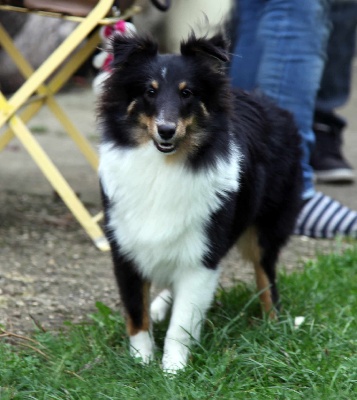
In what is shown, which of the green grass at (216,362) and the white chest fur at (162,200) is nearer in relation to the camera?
the green grass at (216,362)

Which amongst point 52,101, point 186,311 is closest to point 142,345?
point 186,311

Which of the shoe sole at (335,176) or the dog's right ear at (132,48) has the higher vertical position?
the dog's right ear at (132,48)

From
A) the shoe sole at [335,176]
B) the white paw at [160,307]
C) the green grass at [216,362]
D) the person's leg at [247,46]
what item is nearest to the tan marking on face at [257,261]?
the green grass at [216,362]

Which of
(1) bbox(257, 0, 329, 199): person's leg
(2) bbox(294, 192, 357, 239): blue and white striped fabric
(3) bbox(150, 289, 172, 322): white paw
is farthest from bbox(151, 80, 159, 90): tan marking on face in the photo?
(2) bbox(294, 192, 357, 239): blue and white striped fabric

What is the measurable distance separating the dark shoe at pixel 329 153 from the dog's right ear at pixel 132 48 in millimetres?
2720

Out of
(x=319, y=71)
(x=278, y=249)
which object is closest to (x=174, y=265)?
(x=278, y=249)

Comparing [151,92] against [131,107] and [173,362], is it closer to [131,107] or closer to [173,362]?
[131,107]

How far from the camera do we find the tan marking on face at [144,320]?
3.08 meters

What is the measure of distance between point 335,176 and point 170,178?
2.69 metres

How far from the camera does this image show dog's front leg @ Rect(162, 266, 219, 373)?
3.00 metres

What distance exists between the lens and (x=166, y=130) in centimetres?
278

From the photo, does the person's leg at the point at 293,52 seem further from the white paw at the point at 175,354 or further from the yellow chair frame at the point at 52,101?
the white paw at the point at 175,354

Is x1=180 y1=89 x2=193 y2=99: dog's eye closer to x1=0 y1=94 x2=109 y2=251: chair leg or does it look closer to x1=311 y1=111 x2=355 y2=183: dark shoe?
x1=0 y1=94 x2=109 y2=251: chair leg

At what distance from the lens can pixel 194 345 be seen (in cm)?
305
